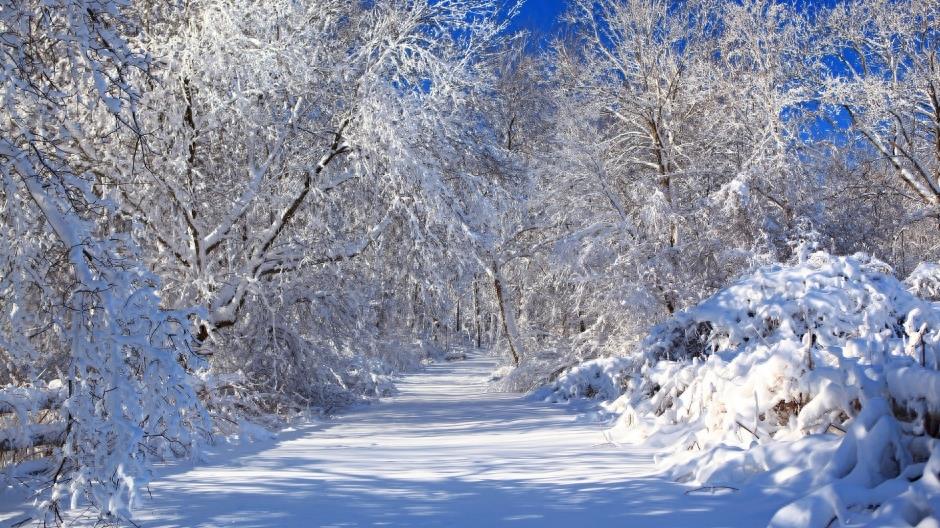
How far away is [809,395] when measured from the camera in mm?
4938

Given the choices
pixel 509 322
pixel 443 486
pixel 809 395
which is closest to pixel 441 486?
pixel 443 486

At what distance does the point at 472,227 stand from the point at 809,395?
607cm

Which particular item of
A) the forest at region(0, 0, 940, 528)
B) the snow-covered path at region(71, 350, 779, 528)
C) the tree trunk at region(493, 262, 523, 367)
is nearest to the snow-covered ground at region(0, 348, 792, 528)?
the snow-covered path at region(71, 350, 779, 528)

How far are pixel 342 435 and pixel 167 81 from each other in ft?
15.4

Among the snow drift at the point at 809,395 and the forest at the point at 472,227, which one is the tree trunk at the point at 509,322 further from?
the snow drift at the point at 809,395

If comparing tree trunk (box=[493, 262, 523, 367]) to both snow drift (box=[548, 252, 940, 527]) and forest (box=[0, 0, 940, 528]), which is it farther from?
snow drift (box=[548, 252, 940, 527])

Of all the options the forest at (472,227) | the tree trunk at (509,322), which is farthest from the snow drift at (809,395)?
the tree trunk at (509,322)

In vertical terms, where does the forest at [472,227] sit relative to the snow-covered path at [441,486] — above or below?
above

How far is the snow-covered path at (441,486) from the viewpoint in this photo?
404 cm

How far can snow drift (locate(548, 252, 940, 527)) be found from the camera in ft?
12.0

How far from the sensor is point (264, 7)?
933 centimetres

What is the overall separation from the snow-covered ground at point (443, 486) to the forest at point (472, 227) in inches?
12.4

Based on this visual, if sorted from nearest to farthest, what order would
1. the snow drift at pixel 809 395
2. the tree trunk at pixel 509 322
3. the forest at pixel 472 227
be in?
the snow drift at pixel 809 395 → the forest at pixel 472 227 → the tree trunk at pixel 509 322

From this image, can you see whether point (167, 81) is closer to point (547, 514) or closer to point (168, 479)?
point (168, 479)
